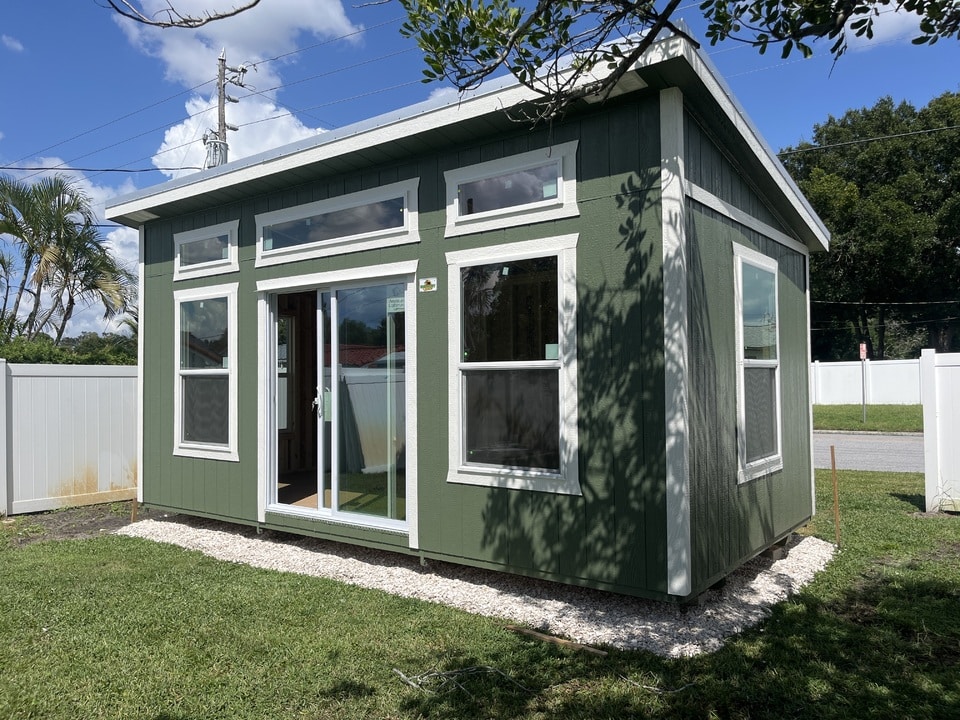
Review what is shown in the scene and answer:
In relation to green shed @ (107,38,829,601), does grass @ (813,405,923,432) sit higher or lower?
lower

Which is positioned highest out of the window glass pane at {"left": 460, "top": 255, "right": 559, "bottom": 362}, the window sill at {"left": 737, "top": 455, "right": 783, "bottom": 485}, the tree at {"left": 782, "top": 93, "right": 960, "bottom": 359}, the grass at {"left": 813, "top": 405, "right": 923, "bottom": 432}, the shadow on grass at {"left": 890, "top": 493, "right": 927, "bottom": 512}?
the tree at {"left": 782, "top": 93, "right": 960, "bottom": 359}

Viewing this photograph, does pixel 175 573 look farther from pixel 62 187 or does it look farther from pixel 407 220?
pixel 62 187

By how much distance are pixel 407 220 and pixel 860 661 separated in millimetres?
3875

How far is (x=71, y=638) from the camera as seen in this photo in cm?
386

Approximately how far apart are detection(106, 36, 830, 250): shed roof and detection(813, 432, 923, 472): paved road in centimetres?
586

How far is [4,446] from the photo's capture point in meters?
7.43

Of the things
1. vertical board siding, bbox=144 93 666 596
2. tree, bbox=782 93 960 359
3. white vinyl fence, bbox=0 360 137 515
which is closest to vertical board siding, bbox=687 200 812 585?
vertical board siding, bbox=144 93 666 596

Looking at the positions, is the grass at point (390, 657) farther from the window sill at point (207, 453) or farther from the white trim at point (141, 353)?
the white trim at point (141, 353)

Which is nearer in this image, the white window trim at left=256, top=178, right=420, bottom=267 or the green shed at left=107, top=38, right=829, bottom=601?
the green shed at left=107, top=38, right=829, bottom=601

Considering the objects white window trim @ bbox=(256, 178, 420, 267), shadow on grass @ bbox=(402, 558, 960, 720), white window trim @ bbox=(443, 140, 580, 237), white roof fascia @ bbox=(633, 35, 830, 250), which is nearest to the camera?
shadow on grass @ bbox=(402, 558, 960, 720)

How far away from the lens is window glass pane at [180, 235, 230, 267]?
653cm

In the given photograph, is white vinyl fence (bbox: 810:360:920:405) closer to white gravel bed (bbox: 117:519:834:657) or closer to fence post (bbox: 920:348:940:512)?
fence post (bbox: 920:348:940:512)

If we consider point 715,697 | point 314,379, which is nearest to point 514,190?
point 715,697

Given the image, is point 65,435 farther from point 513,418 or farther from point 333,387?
point 513,418
